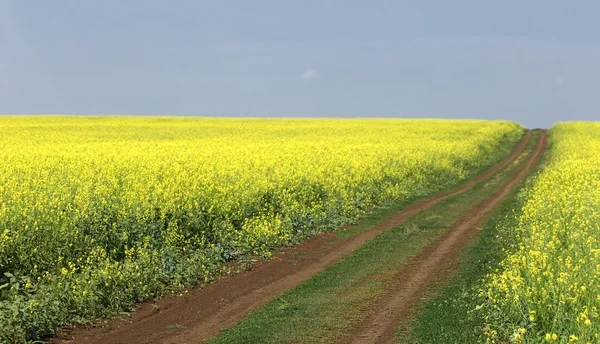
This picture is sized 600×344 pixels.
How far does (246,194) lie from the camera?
1975 cm

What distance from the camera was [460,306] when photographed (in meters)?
11.0

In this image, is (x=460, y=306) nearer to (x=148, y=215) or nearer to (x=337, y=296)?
(x=337, y=296)

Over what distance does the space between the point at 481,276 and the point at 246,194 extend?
29.4ft

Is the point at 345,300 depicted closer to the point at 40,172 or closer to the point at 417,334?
the point at 417,334

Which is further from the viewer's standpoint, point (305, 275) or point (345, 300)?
point (305, 275)

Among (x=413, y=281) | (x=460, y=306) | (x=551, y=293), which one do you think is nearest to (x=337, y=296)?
(x=413, y=281)

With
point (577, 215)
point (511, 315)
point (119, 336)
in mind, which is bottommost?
point (119, 336)

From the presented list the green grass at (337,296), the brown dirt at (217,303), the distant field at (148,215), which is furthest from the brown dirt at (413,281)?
the distant field at (148,215)

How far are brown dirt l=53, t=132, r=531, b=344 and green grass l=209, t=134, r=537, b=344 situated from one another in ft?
1.37

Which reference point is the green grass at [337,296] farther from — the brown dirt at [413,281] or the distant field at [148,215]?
the distant field at [148,215]

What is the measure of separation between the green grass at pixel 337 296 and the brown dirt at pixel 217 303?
0.42 m

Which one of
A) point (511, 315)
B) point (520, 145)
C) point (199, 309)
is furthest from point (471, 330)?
point (520, 145)

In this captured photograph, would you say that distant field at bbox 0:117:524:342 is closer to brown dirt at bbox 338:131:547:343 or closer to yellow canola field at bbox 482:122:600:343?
brown dirt at bbox 338:131:547:343

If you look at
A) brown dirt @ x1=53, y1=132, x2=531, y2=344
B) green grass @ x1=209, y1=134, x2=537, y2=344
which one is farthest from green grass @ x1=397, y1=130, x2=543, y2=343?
brown dirt @ x1=53, y1=132, x2=531, y2=344
